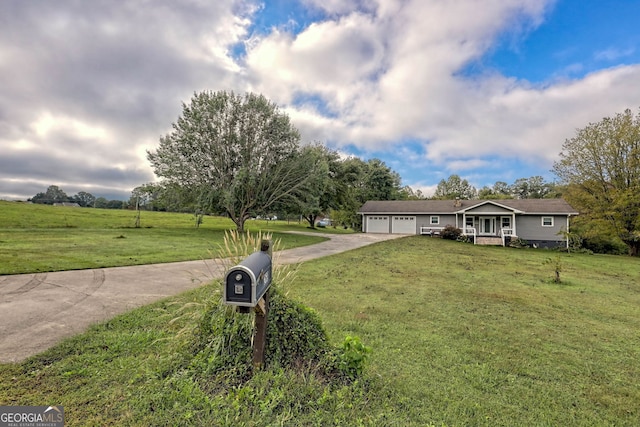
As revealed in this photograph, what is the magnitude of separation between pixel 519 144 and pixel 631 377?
22645 mm

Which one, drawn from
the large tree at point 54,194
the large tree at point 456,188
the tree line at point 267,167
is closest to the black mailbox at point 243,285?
the tree line at point 267,167

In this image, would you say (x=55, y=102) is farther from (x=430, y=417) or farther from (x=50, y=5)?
(x=430, y=417)

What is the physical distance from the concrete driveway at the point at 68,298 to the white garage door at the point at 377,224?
2364 cm

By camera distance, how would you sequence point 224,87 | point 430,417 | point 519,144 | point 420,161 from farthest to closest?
point 420,161 < point 519,144 < point 224,87 < point 430,417

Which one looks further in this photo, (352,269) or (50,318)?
(352,269)

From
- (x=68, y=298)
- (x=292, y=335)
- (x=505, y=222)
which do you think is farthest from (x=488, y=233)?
(x=68, y=298)

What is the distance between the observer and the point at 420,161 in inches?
916

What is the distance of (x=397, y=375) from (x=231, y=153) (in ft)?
62.5

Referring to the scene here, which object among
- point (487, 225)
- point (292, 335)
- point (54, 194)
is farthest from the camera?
point (54, 194)

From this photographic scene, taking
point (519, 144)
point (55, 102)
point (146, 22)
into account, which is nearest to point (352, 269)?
point (146, 22)

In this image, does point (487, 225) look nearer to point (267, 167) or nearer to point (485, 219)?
point (485, 219)

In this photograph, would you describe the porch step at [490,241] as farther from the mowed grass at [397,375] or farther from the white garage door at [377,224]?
the mowed grass at [397,375]

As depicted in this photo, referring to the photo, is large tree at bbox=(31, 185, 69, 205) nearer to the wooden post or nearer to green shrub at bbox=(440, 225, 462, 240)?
green shrub at bbox=(440, 225, 462, 240)

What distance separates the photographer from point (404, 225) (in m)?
28.0
